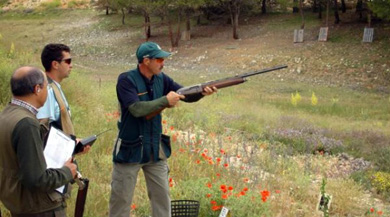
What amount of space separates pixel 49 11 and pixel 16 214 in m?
56.8

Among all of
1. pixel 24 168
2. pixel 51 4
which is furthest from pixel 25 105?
pixel 51 4

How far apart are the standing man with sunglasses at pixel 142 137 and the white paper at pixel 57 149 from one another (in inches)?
32.4

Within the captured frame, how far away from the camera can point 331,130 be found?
38.7ft

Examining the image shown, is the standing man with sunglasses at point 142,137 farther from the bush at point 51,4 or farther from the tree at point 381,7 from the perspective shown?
the bush at point 51,4

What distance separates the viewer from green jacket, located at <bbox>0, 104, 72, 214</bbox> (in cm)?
277

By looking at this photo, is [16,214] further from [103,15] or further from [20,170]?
[103,15]

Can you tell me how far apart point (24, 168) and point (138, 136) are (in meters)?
1.46

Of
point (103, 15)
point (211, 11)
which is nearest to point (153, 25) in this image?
point (211, 11)

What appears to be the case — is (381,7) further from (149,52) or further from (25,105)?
(25,105)

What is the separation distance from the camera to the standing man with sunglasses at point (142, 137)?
409 centimetres

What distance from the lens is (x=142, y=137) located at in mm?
4137

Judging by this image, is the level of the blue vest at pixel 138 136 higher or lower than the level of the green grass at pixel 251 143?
higher

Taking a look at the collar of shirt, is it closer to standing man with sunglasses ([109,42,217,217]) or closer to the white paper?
the white paper

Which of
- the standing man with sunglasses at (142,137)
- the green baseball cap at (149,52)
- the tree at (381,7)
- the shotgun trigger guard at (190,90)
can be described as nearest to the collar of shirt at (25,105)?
the standing man with sunglasses at (142,137)
